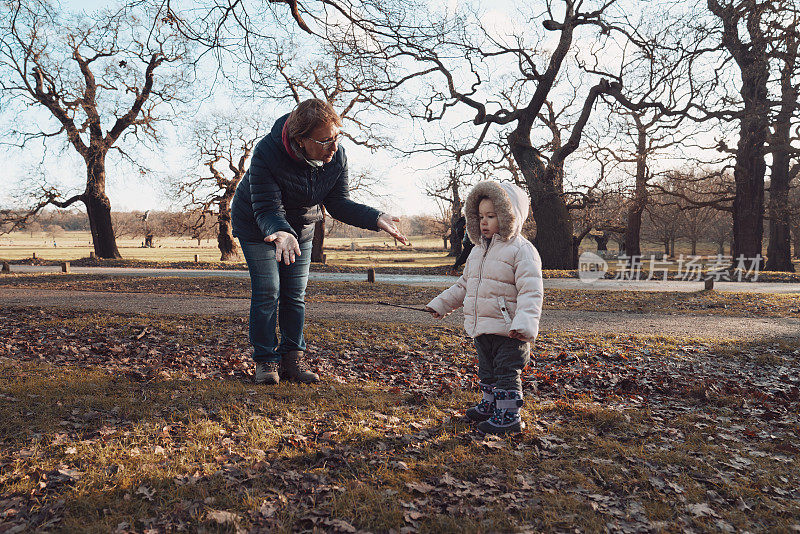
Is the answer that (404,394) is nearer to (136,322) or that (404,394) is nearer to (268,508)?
(268,508)

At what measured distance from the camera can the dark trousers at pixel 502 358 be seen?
366 centimetres

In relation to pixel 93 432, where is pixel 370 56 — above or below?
above

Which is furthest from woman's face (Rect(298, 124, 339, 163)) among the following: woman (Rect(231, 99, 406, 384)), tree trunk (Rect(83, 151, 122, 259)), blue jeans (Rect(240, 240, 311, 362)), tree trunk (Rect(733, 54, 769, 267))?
tree trunk (Rect(83, 151, 122, 259))

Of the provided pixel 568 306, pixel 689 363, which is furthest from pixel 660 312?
pixel 689 363

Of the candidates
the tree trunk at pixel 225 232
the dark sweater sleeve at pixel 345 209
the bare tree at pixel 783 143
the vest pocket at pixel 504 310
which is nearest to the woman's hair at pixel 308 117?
the dark sweater sleeve at pixel 345 209

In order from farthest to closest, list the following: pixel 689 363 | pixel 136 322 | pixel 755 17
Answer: pixel 755 17, pixel 136 322, pixel 689 363

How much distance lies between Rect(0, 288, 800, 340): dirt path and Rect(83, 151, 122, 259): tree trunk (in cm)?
1448

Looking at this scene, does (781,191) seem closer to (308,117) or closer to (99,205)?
(308,117)

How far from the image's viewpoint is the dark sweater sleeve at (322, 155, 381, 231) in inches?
171

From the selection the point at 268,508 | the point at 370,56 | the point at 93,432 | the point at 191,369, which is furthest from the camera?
the point at 370,56

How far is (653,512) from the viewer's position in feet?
8.92

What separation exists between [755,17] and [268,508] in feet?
57.3

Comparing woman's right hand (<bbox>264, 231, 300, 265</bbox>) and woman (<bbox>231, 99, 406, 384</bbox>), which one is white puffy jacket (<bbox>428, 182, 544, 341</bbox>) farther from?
woman's right hand (<bbox>264, 231, 300, 265</bbox>)

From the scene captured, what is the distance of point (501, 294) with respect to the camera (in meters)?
3.64
